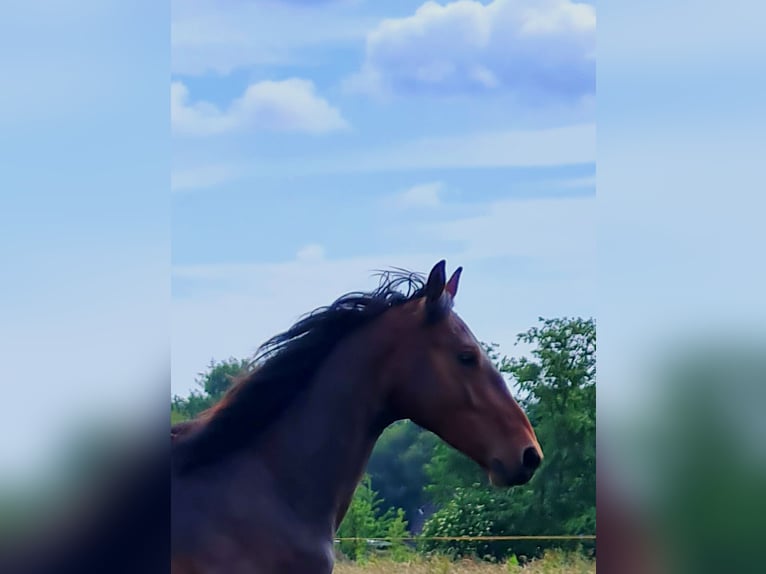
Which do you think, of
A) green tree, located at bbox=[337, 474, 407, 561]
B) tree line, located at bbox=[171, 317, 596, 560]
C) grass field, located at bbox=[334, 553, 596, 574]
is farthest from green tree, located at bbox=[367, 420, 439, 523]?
grass field, located at bbox=[334, 553, 596, 574]

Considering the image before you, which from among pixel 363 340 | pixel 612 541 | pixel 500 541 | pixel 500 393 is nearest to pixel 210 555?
pixel 363 340

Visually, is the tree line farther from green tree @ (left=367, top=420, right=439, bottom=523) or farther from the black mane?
the black mane

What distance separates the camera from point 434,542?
488 centimetres

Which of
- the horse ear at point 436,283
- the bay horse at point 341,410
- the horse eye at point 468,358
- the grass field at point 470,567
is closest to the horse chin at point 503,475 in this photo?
the bay horse at point 341,410

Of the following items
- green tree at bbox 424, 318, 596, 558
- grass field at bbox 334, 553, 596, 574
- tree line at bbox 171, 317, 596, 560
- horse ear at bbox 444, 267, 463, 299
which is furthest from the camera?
green tree at bbox 424, 318, 596, 558

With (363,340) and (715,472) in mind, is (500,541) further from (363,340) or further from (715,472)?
(715,472)

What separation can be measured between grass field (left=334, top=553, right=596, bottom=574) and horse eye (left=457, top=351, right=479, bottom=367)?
1949 millimetres

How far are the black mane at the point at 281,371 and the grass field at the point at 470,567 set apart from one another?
2.01 metres

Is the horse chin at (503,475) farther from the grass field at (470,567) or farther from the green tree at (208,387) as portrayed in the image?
the green tree at (208,387)

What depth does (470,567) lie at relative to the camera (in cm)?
425

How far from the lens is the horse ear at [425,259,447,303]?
2.09m

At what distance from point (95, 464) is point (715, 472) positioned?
59 centimetres

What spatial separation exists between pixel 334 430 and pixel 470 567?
2.45 meters

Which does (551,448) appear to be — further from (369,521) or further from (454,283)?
(454,283)
